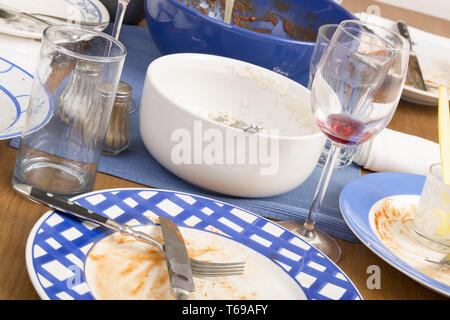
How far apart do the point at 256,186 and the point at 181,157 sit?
111 mm

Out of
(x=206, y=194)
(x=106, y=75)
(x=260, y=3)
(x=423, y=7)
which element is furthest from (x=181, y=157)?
(x=423, y=7)

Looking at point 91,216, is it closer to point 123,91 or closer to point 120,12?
point 123,91

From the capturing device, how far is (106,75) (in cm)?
73

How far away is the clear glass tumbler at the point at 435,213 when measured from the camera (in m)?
0.83

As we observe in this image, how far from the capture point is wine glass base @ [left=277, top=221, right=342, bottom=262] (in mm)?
823

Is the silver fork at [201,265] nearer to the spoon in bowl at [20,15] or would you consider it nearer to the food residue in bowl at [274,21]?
the spoon in bowl at [20,15]

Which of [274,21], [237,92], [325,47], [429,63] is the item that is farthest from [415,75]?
[237,92]

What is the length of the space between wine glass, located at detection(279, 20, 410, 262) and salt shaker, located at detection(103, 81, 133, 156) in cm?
29

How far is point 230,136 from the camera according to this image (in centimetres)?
82

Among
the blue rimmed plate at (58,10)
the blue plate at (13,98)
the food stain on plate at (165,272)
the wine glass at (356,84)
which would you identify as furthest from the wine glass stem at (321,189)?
the blue rimmed plate at (58,10)

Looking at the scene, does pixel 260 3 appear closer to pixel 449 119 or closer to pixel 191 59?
pixel 191 59

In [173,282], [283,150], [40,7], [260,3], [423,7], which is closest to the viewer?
[173,282]

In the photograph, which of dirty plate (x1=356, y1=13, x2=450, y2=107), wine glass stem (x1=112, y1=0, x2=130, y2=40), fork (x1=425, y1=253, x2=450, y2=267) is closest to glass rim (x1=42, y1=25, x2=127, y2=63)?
wine glass stem (x1=112, y1=0, x2=130, y2=40)

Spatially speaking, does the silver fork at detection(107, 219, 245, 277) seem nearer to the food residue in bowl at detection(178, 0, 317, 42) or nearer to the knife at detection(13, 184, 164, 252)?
the knife at detection(13, 184, 164, 252)
